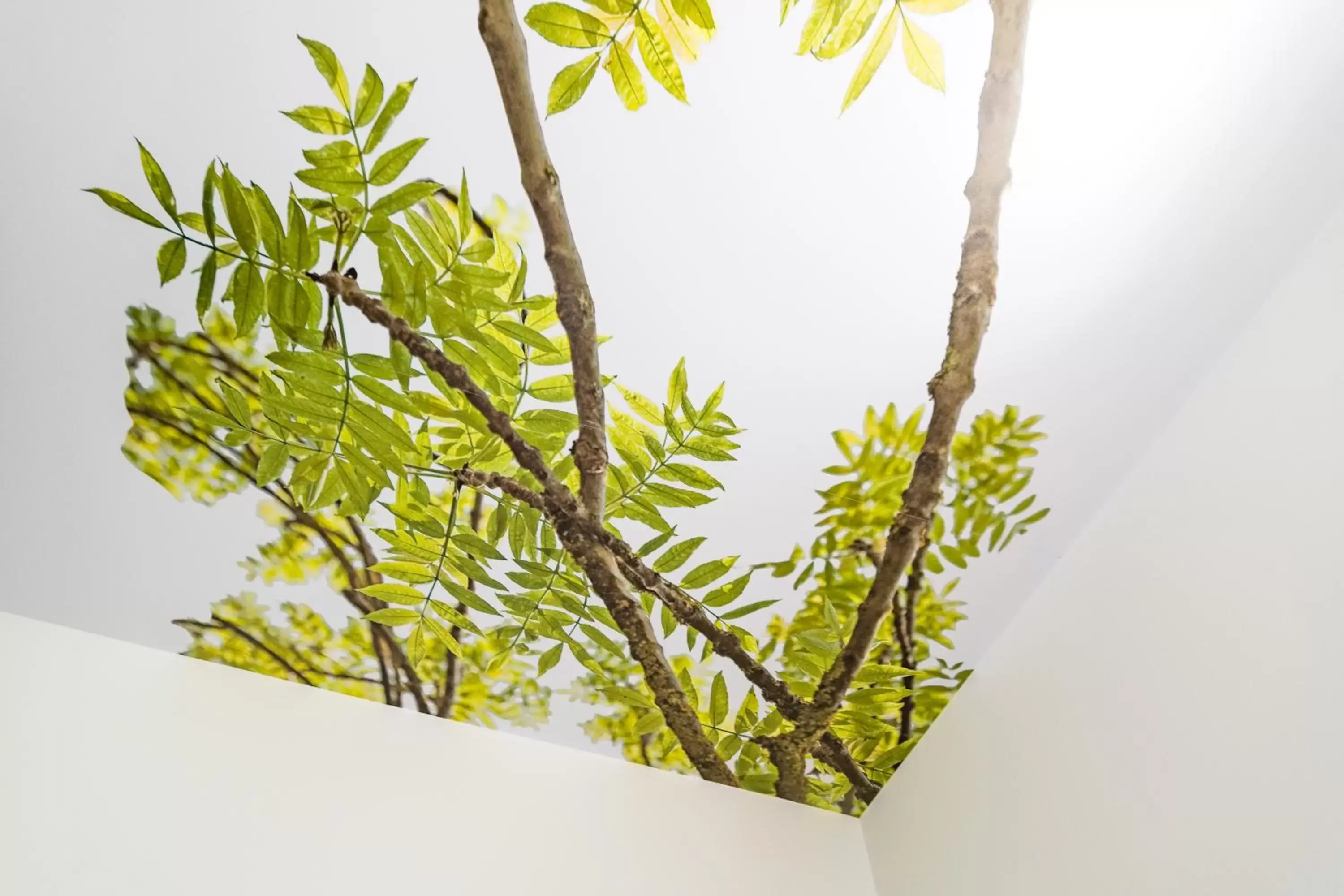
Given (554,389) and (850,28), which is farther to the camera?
(554,389)

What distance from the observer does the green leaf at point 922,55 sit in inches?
37.7

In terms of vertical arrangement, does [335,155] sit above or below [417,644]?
above

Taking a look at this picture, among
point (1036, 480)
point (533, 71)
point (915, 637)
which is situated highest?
point (533, 71)

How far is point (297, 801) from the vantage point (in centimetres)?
142

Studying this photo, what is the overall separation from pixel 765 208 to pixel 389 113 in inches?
16.9

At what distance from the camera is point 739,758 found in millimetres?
1699

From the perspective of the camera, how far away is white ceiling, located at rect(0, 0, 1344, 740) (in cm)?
94

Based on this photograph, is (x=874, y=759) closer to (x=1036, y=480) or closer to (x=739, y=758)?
(x=739, y=758)

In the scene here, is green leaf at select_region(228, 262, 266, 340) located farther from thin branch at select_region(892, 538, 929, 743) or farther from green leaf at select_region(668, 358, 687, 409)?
thin branch at select_region(892, 538, 929, 743)

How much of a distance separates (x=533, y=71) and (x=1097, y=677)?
1173 millimetres

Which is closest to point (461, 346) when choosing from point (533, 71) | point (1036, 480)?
point (533, 71)

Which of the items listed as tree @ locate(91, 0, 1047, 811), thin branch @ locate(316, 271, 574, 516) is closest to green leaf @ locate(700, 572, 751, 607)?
tree @ locate(91, 0, 1047, 811)

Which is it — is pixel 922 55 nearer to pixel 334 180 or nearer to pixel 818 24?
pixel 818 24

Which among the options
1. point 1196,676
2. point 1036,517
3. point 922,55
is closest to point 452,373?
point 922,55
